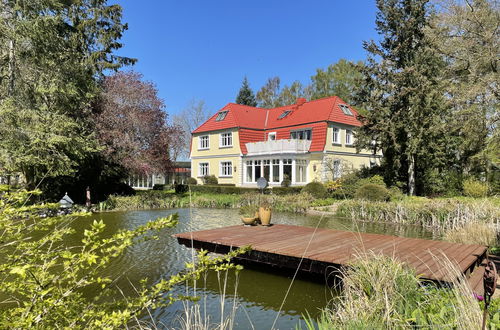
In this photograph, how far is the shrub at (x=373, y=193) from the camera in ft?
55.2

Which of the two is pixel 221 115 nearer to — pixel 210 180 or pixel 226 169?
pixel 226 169

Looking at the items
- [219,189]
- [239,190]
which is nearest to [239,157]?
[219,189]

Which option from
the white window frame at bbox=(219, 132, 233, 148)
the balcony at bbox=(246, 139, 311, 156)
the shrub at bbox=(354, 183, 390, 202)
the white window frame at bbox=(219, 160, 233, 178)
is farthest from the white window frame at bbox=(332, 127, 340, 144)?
the white window frame at bbox=(219, 160, 233, 178)

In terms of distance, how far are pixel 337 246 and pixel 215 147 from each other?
82.6 ft

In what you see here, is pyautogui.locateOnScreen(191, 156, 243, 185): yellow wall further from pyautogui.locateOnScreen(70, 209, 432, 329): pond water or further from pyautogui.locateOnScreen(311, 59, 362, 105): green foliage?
pyautogui.locateOnScreen(311, 59, 362, 105): green foliage

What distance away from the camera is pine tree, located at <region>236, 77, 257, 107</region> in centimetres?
4694

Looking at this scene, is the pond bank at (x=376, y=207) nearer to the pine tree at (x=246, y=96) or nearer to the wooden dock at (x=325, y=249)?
the wooden dock at (x=325, y=249)

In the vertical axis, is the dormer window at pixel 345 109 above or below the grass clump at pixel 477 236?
above

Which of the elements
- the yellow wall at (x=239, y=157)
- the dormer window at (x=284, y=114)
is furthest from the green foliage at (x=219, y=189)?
the dormer window at (x=284, y=114)

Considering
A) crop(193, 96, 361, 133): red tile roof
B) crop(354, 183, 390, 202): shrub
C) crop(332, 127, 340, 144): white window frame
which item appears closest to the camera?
crop(354, 183, 390, 202): shrub

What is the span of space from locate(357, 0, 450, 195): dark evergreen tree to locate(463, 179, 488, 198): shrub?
1807 mm

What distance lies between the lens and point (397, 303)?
12.4ft

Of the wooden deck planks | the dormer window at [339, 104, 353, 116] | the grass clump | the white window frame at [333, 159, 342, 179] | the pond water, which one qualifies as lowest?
the pond water

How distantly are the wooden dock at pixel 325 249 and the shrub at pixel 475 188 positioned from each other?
42.6 ft
